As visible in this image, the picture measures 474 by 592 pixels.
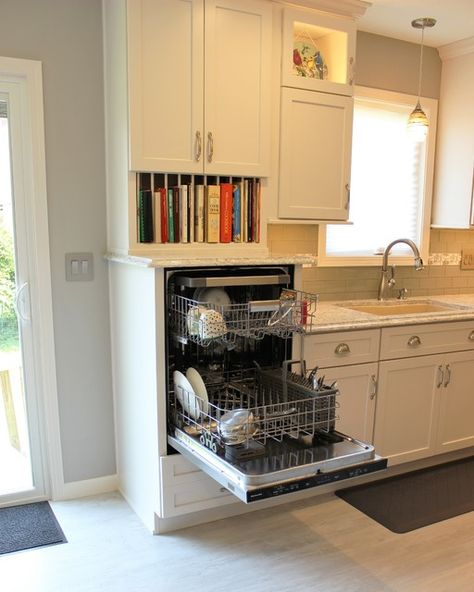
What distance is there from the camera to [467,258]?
3850mm

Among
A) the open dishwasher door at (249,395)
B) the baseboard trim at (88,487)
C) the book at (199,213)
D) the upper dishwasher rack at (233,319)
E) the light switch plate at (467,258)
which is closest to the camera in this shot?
the open dishwasher door at (249,395)

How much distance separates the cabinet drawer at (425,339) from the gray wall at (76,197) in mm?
1416

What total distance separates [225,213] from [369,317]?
0.91m

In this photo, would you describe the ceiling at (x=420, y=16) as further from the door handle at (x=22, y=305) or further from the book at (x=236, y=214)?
the door handle at (x=22, y=305)

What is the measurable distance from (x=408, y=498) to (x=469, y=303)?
51.5 inches

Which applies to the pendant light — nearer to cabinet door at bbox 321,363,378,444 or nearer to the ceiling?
the ceiling

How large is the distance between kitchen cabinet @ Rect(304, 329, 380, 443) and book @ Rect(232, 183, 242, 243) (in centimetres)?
60

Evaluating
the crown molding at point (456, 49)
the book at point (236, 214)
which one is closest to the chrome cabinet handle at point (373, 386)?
the book at point (236, 214)

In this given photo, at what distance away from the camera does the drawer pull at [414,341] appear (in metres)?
2.84

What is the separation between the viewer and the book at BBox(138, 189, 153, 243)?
2363 millimetres

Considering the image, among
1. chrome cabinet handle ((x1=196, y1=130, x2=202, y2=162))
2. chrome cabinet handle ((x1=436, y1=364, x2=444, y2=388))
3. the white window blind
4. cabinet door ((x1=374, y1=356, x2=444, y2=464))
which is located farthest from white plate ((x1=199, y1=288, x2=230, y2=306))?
chrome cabinet handle ((x1=436, y1=364, x2=444, y2=388))

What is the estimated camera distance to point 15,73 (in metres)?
2.35

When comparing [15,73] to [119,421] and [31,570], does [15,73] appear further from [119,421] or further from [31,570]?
[31,570]

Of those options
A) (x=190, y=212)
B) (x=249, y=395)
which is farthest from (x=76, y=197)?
(x=249, y=395)
